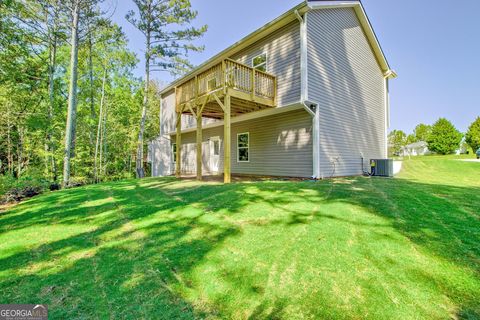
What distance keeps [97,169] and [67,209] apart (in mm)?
12307

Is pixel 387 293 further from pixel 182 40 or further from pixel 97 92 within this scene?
pixel 97 92

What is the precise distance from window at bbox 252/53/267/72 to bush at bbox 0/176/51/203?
31.6 feet

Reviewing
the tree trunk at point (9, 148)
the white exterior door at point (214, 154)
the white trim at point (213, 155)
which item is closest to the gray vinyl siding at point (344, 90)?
the white trim at point (213, 155)

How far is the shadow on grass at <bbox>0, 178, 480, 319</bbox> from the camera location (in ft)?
7.00

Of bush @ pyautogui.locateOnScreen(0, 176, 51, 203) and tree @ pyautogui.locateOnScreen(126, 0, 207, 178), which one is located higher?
tree @ pyautogui.locateOnScreen(126, 0, 207, 178)

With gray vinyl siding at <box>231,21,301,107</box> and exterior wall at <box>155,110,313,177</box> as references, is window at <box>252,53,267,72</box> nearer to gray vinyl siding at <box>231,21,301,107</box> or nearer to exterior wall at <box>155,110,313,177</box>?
gray vinyl siding at <box>231,21,301,107</box>

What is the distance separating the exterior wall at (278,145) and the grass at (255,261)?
4269 mm

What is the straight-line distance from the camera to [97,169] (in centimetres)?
1609

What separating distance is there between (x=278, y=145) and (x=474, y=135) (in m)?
30.9

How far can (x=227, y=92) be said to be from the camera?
7.46m

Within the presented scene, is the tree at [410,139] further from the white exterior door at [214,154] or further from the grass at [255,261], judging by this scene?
the grass at [255,261]

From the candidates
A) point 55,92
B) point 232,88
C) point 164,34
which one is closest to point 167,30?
point 164,34

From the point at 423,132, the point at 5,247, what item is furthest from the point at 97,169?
the point at 423,132

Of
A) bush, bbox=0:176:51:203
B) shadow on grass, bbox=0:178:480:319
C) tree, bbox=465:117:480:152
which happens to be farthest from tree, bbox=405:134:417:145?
bush, bbox=0:176:51:203
